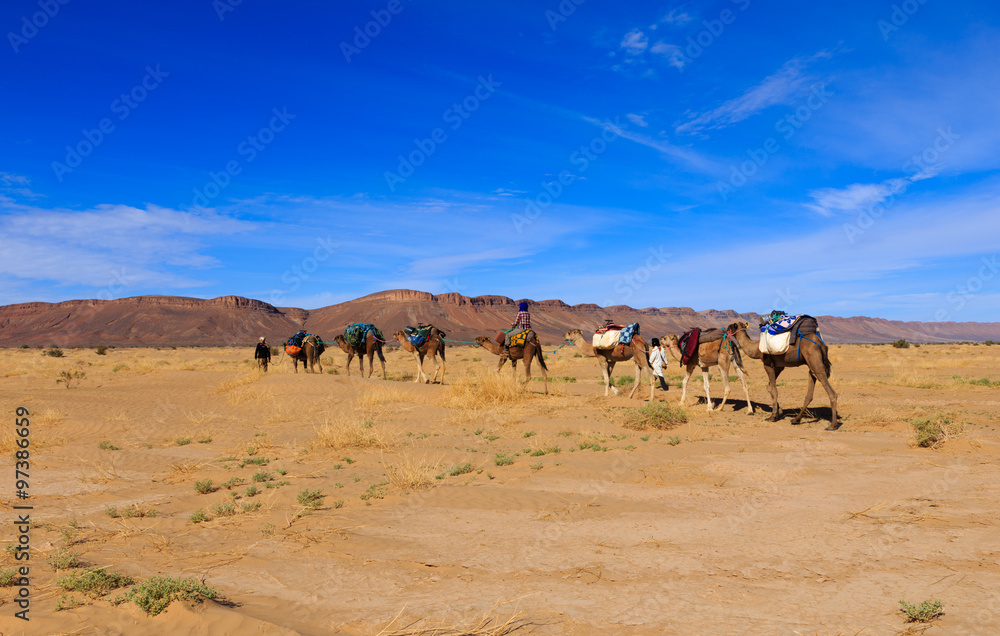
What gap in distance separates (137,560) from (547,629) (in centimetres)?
423

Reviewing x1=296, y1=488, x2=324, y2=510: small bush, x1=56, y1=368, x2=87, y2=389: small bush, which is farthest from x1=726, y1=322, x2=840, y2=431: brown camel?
x1=56, y1=368, x2=87, y2=389: small bush

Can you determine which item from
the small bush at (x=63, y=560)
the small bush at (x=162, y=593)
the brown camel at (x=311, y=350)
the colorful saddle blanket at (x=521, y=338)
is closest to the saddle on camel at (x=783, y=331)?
the colorful saddle blanket at (x=521, y=338)

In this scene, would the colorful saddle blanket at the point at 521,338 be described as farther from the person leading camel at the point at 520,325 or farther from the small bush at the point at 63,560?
the small bush at the point at 63,560

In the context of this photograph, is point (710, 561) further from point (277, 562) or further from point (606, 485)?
point (277, 562)

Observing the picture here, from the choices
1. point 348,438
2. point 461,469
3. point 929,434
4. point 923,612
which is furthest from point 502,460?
point 929,434

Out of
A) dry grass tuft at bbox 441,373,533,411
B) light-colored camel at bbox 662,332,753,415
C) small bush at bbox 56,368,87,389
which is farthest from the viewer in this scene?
small bush at bbox 56,368,87,389

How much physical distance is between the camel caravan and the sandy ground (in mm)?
1485

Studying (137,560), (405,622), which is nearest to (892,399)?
(405,622)

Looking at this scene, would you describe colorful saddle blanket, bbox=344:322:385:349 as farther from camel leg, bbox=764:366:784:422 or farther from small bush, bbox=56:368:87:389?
camel leg, bbox=764:366:784:422

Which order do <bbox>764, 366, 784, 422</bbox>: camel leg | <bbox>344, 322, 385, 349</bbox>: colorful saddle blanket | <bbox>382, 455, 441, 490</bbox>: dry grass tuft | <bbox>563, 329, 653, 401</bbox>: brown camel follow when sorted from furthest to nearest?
<bbox>344, 322, 385, 349</bbox>: colorful saddle blanket
<bbox>563, 329, 653, 401</bbox>: brown camel
<bbox>764, 366, 784, 422</bbox>: camel leg
<bbox>382, 455, 441, 490</bbox>: dry grass tuft

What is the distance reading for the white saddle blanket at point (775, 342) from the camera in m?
13.1

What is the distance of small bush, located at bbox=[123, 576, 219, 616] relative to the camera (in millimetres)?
4074

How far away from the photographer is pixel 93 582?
14.6 ft

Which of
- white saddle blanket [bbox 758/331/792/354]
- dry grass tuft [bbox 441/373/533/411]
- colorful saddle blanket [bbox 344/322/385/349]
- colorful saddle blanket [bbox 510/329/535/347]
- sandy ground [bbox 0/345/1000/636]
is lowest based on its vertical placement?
sandy ground [bbox 0/345/1000/636]
